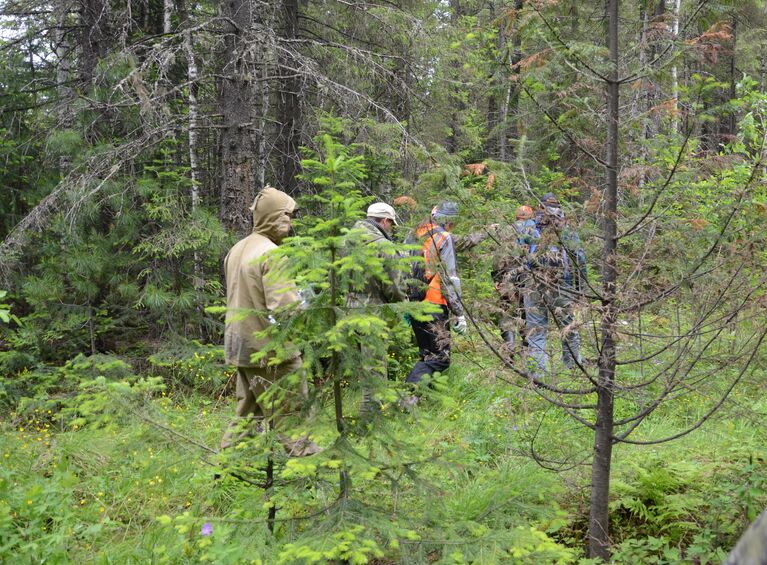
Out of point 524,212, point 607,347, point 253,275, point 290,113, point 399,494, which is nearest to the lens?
point 399,494

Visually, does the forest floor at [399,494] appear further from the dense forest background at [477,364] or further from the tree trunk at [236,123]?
the tree trunk at [236,123]

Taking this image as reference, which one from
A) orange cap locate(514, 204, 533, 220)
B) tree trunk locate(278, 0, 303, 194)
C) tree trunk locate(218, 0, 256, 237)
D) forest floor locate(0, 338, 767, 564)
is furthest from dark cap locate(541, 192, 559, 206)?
tree trunk locate(278, 0, 303, 194)

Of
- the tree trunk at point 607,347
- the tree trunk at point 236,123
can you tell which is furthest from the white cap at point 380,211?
the tree trunk at point 236,123

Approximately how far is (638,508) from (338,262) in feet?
8.61

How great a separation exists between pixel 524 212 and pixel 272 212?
6.57 ft

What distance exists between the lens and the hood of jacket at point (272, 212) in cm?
464

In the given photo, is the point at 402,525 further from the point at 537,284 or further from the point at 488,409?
the point at 488,409

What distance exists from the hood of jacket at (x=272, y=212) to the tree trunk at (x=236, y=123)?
10.5 feet

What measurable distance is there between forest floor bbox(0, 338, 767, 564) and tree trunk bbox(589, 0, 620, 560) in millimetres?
158

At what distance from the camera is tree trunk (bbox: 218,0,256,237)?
7.61 m

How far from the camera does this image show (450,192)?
3.45m

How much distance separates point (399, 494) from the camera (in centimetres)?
304

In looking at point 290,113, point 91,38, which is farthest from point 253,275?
point 91,38

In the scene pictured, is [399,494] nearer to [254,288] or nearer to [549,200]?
[549,200]
